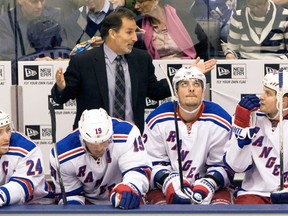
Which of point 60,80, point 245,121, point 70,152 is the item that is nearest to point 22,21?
point 60,80

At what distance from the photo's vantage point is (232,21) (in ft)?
28.9

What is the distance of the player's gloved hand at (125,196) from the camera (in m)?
6.49

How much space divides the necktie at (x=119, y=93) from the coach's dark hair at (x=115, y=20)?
8.2 inches

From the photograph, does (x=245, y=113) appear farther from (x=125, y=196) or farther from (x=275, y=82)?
(x=125, y=196)

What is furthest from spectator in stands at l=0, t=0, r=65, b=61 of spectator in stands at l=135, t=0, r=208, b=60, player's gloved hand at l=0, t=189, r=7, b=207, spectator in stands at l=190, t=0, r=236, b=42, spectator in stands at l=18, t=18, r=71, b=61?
player's gloved hand at l=0, t=189, r=7, b=207

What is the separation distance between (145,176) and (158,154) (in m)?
0.50

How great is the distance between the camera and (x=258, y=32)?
347 inches

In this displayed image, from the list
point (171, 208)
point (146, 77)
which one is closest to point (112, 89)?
point (146, 77)

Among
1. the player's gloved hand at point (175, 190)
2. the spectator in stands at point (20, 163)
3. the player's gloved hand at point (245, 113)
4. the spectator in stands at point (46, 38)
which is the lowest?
the player's gloved hand at point (175, 190)

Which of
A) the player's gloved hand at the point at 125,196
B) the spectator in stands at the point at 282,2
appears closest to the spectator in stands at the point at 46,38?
the spectator in stands at the point at 282,2

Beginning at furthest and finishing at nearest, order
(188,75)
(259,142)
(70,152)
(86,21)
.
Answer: (86,21), (188,75), (259,142), (70,152)

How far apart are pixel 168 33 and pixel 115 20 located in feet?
2.82

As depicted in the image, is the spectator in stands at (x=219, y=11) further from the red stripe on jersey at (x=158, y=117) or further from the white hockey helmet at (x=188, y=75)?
the red stripe on jersey at (x=158, y=117)

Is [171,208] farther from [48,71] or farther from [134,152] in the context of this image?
[48,71]
